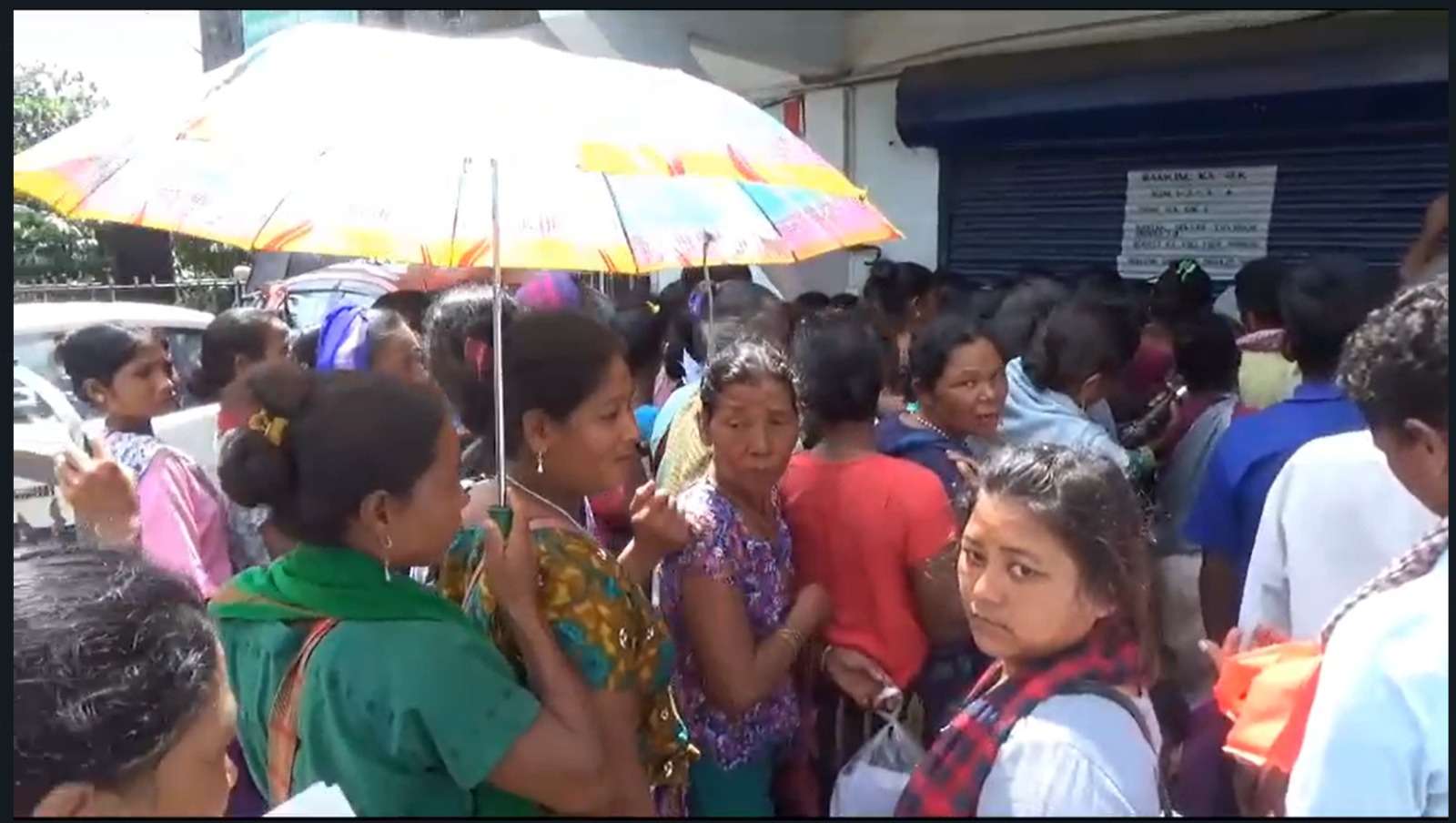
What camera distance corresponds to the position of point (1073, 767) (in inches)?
53.7

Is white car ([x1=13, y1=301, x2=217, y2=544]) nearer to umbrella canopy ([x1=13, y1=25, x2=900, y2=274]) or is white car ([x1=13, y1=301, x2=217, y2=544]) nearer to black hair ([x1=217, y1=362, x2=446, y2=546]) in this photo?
umbrella canopy ([x1=13, y1=25, x2=900, y2=274])

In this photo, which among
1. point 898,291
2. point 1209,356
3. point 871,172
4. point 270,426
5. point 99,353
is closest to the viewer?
point 270,426

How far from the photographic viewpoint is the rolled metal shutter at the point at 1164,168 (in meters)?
5.15

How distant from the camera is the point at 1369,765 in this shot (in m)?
1.19

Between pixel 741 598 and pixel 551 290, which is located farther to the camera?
pixel 551 290

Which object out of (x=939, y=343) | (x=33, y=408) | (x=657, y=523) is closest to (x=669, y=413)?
(x=939, y=343)

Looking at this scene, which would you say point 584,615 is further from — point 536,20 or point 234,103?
point 536,20

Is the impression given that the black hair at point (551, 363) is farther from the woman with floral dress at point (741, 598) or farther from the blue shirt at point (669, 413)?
the blue shirt at point (669, 413)

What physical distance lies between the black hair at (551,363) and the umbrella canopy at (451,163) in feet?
0.86

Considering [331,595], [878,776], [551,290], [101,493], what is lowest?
[878,776]

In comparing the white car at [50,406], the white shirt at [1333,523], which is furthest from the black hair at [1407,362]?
the white car at [50,406]

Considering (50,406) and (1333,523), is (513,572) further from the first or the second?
(50,406)

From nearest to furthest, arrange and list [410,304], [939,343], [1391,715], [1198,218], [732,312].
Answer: [1391,715] → [939,343] → [732,312] → [410,304] → [1198,218]

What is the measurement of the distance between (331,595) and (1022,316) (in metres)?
2.51
